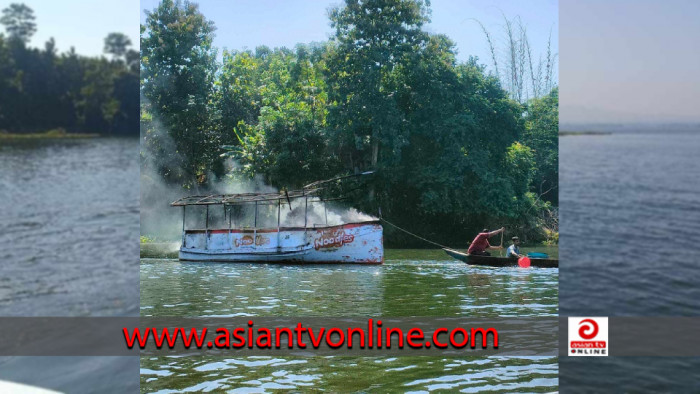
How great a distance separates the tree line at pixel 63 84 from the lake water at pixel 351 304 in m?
2.10

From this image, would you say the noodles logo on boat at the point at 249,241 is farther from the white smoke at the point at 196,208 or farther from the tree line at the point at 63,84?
the tree line at the point at 63,84

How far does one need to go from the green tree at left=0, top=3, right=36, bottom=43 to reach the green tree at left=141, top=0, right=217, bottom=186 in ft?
7.21

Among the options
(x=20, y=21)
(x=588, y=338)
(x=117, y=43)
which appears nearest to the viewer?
(x=588, y=338)

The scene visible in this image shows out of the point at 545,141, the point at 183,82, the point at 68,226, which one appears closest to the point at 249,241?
the point at 183,82

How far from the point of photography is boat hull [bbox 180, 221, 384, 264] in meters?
10.1

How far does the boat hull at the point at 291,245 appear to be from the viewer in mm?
10109

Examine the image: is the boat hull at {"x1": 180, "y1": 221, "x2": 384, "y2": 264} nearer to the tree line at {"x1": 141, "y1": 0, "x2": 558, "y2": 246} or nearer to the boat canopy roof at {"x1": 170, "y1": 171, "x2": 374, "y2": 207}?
the boat canopy roof at {"x1": 170, "y1": 171, "x2": 374, "y2": 207}

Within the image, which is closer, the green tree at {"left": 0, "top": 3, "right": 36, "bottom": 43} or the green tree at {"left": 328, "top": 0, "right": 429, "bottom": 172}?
the green tree at {"left": 0, "top": 3, "right": 36, "bottom": 43}

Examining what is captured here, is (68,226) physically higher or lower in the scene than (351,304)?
higher

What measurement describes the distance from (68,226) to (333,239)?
6.00 metres

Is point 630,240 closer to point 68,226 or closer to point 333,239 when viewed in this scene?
point 333,239

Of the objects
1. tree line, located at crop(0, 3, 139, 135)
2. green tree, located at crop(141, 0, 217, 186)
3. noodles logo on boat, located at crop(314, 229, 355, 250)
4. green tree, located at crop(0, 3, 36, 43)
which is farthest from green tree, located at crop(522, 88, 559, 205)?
green tree, located at crop(0, 3, 36, 43)

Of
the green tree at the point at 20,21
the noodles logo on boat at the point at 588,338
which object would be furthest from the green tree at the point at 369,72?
the noodles logo on boat at the point at 588,338

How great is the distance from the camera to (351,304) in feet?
21.0
